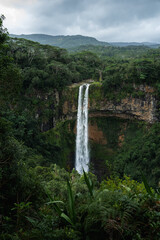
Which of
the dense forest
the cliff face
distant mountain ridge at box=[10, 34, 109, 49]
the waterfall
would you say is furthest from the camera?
distant mountain ridge at box=[10, 34, 109, 49]

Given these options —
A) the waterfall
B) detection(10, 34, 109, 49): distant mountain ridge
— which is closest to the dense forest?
the waterfall

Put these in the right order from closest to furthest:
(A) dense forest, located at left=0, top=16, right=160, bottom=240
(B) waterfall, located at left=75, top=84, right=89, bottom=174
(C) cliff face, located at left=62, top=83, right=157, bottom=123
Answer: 1. (A) dense forest, located at left=0, top=16, right=160, bottom=240
2. (C) cliff face, located at left=62, top=83, right=157, bottom=123
3. (B) waterfall, located at left=75, top=84, right=89, bottom=174

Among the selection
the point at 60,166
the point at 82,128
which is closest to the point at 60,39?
the point at 82,128

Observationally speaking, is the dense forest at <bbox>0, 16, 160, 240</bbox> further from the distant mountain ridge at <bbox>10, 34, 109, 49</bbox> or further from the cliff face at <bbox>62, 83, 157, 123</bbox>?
the distant mountain ridge at <bbox>10, 34, 109, 49</bbox>

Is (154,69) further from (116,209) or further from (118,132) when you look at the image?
(116,209)

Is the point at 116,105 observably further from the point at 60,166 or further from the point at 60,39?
the point at 60,39

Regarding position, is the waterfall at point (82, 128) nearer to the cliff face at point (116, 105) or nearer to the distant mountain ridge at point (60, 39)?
the cliff face at point (116, 105)

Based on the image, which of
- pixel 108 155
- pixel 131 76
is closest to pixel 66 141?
pixel 108 155
